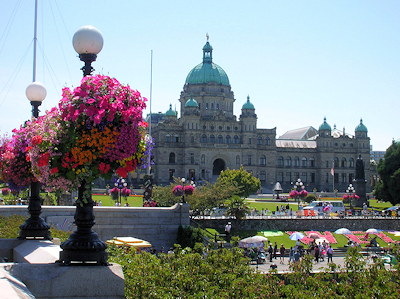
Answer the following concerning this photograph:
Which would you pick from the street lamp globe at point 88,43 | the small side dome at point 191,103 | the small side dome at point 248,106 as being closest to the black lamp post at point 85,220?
the street lamp globe at point 88,43

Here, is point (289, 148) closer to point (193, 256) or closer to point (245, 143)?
point (245, 143)

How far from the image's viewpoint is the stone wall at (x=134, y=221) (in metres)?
29.6

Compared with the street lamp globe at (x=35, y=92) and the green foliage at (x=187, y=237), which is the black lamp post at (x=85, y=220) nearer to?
the street lamp globe at (x=35, y=92)

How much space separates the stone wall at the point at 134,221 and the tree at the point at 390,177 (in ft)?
138

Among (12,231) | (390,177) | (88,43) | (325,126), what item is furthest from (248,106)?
(88,43)

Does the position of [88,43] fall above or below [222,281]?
above

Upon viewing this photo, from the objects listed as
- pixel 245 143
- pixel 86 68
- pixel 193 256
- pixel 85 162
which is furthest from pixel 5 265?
pixel 245 143

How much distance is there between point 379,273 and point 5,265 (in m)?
8.88

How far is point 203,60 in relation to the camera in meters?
109

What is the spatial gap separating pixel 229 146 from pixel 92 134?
92237 millimetres

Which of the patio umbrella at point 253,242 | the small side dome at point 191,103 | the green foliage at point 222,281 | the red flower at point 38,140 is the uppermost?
the small side dome at point 191,103

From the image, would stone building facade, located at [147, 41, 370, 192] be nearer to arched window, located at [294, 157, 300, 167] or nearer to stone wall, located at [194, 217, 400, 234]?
arched window, located at [294, 157, 300, 167]

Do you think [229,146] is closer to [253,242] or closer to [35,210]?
[253,242]

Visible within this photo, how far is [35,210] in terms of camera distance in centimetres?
1387
